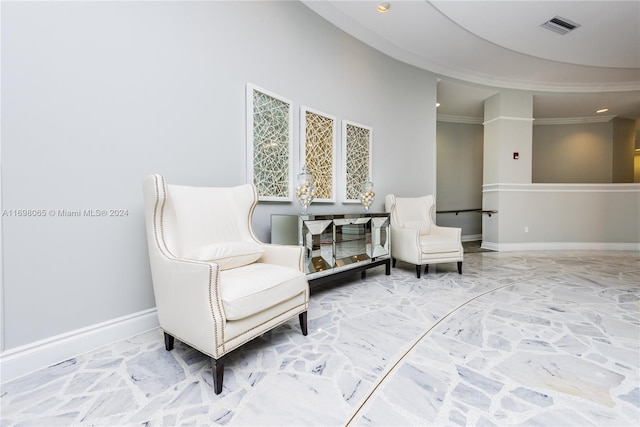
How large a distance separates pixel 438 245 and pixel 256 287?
93.8 inches

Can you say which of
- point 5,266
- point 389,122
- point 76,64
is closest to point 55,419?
point 5,266

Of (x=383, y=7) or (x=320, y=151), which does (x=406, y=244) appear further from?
(x=383, y=7)

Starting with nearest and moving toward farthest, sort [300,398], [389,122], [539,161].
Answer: [300,398] → [389,122] → [539,161]

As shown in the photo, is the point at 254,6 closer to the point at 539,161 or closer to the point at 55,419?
the point at 55,419

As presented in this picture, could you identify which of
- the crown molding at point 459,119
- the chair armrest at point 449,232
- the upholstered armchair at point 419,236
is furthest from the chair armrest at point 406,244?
the crown molding at point 459,119

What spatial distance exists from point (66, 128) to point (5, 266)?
0.75 metres

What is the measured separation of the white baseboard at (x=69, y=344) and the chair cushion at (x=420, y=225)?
9.29 feet

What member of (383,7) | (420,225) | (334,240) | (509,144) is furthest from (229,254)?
(509,144)

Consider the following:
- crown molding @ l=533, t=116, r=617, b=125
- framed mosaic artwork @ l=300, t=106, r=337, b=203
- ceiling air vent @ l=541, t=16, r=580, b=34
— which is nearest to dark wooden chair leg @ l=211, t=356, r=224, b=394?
framed mosaic artwork @ l=300, t=106, r=337, b=203

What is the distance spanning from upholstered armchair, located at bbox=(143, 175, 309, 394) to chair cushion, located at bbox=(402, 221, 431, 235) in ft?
6.95

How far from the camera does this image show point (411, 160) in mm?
4102

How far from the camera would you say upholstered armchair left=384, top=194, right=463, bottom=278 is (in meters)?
3.07

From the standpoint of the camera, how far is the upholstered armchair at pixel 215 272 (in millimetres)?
1225

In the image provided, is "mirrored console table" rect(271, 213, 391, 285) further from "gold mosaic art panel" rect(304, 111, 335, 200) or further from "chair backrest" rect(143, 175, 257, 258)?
"gold mosaic art panel" rect(304, 111, 335, 200)
